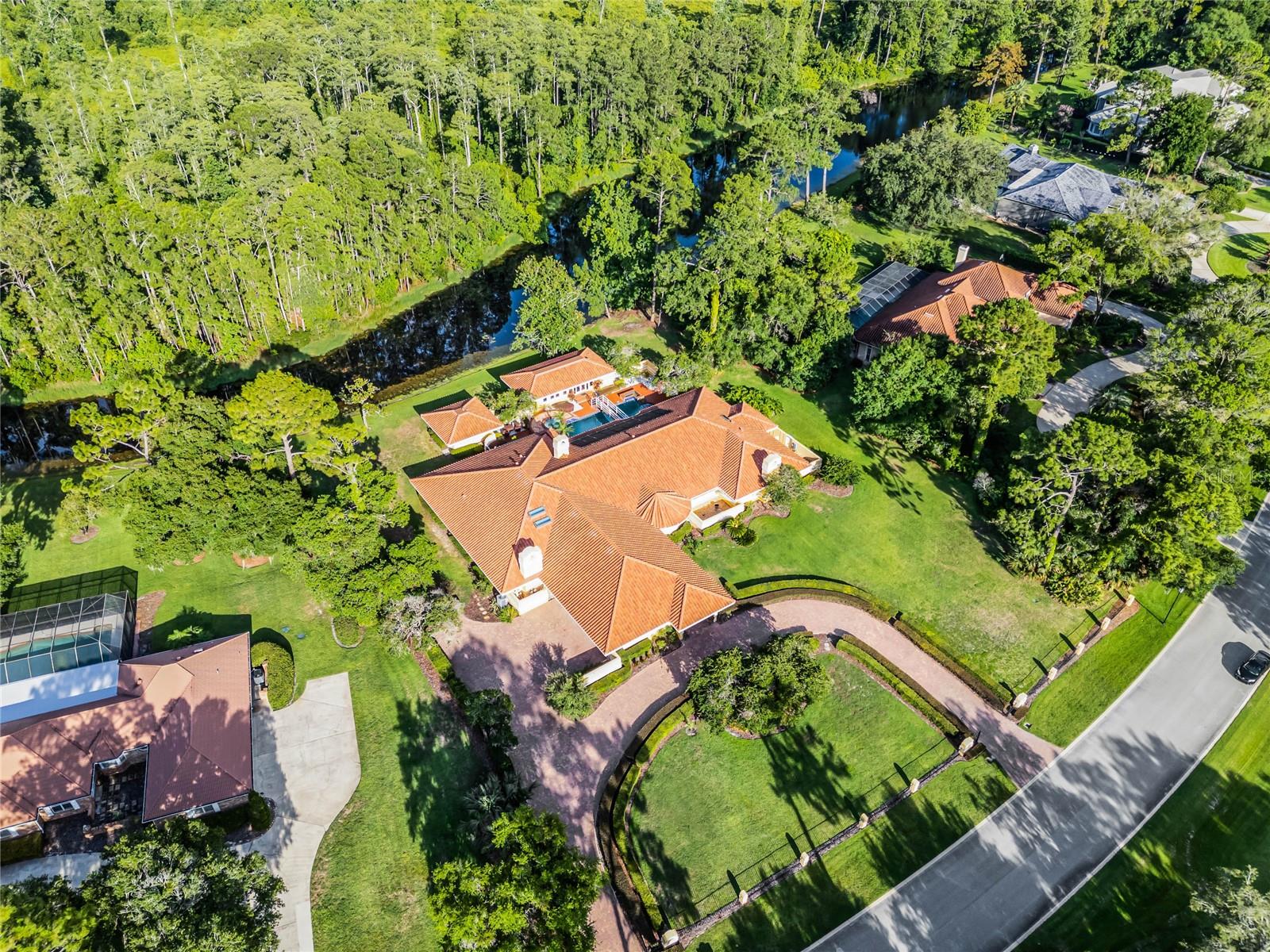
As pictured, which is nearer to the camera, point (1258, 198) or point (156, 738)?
point (156, 738)

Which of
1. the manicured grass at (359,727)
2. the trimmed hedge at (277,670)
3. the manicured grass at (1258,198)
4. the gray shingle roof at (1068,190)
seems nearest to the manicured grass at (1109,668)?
the manicured grass at (359,727)

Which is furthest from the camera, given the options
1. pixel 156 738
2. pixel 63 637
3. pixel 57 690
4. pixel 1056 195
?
pixel 1056 195

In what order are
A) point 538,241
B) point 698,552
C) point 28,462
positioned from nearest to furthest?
point 698,552
point 28,462
point 538,241

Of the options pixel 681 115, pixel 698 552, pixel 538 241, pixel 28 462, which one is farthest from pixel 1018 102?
pixel 28 462

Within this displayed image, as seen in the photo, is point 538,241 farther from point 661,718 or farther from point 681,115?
point 661,718

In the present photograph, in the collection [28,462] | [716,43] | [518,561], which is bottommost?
[28,462]

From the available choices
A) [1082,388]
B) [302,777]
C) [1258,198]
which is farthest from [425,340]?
[1258,198]

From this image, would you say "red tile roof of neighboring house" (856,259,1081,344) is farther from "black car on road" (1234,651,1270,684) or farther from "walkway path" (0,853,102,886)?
"walkway path" (0,853,102,886)

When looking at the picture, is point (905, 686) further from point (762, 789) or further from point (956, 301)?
point (956, 301)
